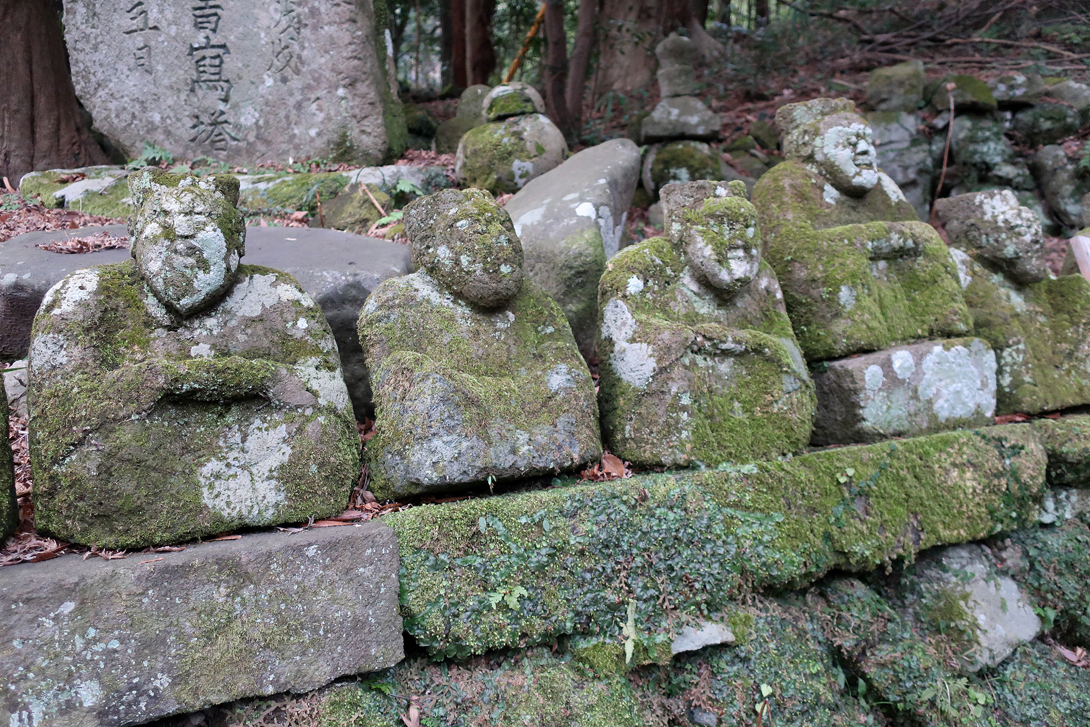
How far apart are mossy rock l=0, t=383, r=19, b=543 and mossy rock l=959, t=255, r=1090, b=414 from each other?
5.13 meters

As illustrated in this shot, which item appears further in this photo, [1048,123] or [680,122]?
[1048,123]

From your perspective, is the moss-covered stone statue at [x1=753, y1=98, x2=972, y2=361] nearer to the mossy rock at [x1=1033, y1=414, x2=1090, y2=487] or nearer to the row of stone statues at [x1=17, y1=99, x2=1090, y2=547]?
the row of stone statues at [x1=17, y1=99, x2=1090, y2=547]

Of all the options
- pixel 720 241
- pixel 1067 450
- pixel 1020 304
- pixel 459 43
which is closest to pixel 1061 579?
pixel 1067 450

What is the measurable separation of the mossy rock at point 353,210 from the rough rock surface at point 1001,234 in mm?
4121

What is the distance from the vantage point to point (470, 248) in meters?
3.35

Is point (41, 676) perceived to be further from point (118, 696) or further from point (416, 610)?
point (416, 610)

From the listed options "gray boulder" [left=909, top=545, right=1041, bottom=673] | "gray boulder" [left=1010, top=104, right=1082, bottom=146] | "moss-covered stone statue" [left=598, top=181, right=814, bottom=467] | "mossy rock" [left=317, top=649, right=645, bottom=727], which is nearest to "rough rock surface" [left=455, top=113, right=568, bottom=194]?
"moss-covered stone statue" [left=598, top=181, right=814, bottom=467]

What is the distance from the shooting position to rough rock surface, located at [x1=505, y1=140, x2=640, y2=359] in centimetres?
447

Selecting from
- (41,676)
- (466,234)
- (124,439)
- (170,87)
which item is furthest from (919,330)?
(170,87)

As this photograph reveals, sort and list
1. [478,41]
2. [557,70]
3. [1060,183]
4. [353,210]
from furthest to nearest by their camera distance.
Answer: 1. [478,41]
2. [557,70]
3. [1060,183]
4. [353,210]

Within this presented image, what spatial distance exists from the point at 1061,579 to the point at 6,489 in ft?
16.2

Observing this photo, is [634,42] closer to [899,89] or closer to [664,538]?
[899,89]

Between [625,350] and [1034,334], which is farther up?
[625,350]

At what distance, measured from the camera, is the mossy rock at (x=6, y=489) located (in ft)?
8.41
